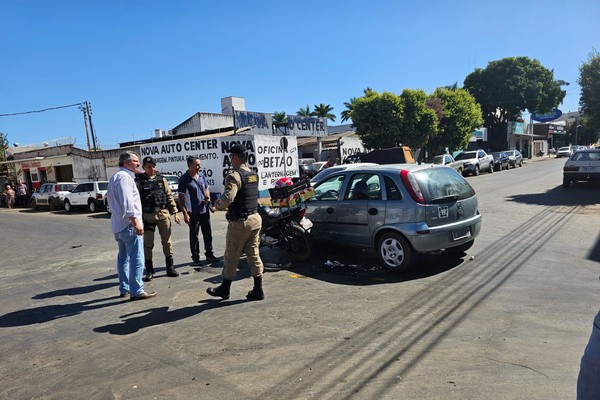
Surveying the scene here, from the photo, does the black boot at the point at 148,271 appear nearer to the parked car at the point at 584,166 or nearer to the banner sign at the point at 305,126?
the parked car at the point at 584,166

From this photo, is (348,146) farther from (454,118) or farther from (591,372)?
(591,372)

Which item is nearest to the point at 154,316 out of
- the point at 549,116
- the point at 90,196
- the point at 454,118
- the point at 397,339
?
the point at 397,339

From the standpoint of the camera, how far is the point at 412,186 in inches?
233

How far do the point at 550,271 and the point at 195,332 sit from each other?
4972 millimetres

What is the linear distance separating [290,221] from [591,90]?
15.6 metres

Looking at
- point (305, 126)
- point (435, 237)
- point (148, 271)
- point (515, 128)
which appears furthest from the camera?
point (515, 128)

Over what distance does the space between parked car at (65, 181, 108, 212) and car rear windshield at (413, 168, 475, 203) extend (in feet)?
54.3

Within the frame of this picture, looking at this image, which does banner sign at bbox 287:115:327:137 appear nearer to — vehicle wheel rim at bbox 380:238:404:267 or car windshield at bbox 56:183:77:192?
car windshield at bbox 56:183:77:192

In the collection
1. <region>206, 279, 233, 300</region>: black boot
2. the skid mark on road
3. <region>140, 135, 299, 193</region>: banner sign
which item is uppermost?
<region>140, 135, 299, 193</region>: banner sign

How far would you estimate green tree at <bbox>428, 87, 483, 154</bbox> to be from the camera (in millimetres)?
31469

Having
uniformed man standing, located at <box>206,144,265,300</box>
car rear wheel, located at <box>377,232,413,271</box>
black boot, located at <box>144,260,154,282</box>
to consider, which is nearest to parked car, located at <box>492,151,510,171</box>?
car rear wheel, located at <box>377,232,413,271</box>

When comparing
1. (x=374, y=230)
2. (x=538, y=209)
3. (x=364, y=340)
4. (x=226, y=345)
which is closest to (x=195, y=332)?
(x=226, y=345)

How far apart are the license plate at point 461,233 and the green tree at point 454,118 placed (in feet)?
86.5

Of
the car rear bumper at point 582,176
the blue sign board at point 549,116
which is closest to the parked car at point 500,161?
the car rear bumper at point 582,176
